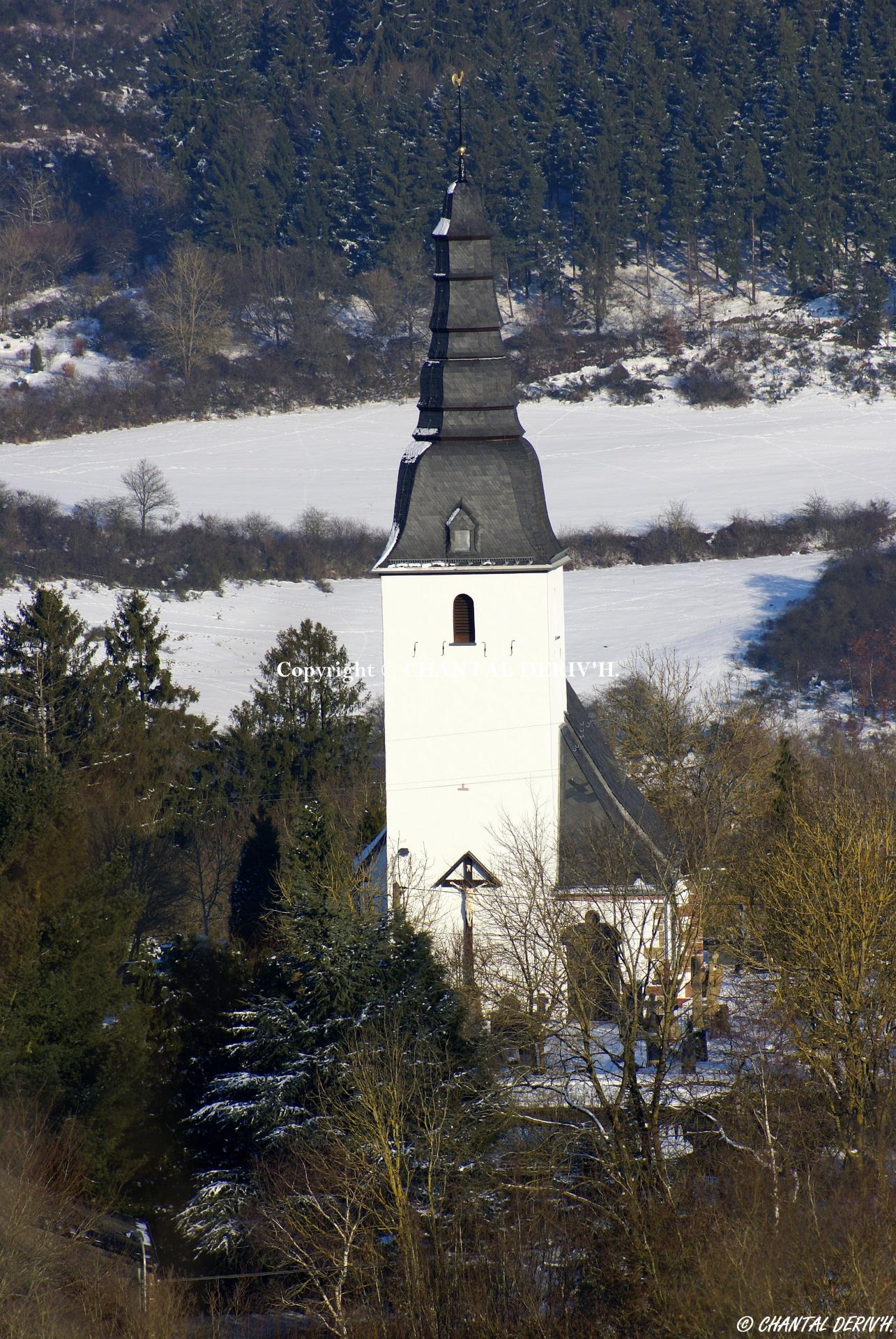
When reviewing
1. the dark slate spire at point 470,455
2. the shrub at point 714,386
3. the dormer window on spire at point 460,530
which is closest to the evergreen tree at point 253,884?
the dark slate spire at point 470,455

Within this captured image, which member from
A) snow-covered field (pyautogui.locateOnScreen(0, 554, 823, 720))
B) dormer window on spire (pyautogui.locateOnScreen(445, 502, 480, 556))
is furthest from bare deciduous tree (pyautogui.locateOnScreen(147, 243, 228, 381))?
dormer window on spire (pyautogui.locateOnScreen(445, 502, 480, 556))

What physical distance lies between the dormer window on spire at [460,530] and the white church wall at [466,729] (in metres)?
0.88

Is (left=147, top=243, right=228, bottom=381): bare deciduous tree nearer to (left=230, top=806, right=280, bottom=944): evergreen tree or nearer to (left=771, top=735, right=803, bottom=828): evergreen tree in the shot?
(left=230, top=806, right=280, bottom=944): evergreen tree

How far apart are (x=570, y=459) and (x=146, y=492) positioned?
64.3 feet

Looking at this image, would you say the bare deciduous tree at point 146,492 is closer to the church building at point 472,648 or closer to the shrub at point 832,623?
the shrub at point 832,623

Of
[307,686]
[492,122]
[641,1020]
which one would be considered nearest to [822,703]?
[307,686]

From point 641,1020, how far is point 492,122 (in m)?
80.1

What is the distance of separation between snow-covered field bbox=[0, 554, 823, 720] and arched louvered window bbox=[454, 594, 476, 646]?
2771cm

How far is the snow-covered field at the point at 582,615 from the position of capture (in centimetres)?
5819

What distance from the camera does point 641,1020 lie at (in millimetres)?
23031

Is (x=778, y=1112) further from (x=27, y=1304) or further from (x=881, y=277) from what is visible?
(x=881, y=277)

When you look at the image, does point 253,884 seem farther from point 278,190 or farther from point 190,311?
point 278,190

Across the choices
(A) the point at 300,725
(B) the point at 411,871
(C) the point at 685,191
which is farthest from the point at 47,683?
(C) the point at 685,191

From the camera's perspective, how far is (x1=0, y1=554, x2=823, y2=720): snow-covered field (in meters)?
58.2
